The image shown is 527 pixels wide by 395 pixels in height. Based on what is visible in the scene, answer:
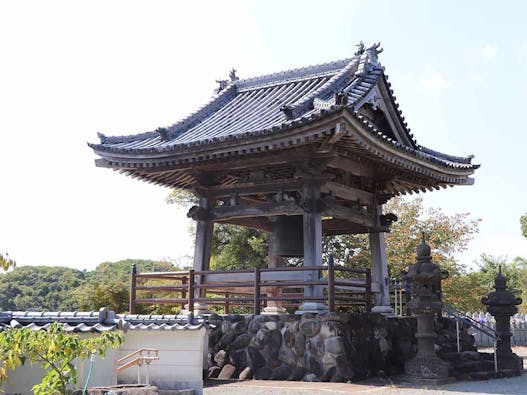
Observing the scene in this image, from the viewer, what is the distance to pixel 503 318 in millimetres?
14641

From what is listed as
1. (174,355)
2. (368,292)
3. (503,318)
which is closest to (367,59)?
(368,292)

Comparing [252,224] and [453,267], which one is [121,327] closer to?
[252,224]

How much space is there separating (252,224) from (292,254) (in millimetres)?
1985

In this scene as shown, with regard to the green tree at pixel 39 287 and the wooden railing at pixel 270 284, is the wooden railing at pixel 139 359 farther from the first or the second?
the green tree at pixel 39 287

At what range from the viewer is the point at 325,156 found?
12969 millimetres

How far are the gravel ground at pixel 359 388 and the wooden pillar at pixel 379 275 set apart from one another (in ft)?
8.59

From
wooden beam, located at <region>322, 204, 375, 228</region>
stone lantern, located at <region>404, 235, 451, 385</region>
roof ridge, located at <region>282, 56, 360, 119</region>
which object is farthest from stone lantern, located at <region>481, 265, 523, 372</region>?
roof ridge, located at <region>282, 56, 360, 119</region>

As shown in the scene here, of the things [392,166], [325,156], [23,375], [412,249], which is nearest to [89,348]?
[23,375]

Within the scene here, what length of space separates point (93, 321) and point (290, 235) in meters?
6.78

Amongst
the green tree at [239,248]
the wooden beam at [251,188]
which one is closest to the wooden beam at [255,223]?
the wooden beam at [251,188]

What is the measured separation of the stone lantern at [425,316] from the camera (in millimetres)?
12078

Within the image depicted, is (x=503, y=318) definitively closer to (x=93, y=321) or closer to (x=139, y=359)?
(x=139, y=359)

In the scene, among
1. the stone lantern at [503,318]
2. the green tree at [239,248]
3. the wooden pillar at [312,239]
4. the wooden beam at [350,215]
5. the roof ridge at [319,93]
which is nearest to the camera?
the roof ridge at [319,93]

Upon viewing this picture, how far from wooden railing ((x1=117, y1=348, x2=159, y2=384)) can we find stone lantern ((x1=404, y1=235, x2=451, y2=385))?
5.38 m
